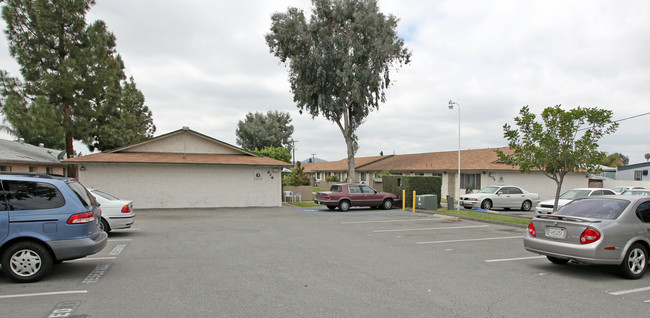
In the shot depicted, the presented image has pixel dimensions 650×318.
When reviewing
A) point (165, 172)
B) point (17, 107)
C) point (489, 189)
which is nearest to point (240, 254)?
point (165, 172)

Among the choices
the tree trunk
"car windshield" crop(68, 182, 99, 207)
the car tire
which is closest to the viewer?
"car windshield" crop(68, 182, 99, 207)

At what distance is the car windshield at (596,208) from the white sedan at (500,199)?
50.1 ft

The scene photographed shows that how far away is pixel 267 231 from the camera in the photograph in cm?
1293

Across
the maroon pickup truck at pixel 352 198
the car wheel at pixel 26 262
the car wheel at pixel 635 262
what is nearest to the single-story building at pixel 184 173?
the maroon pickup truck at pixel 352 198

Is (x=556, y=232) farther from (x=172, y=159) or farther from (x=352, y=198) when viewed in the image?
(x=172, y=159)

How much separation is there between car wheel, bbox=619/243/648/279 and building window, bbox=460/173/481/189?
23.7 m

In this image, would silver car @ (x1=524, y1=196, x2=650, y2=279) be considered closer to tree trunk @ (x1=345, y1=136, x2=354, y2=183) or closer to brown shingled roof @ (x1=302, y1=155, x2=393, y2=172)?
tree trunk @ (x1=345, y1=136, x2=354, y2=183)

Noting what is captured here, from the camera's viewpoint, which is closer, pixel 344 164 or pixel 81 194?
pixel 81 194

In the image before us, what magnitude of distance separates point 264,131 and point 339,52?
2873cm

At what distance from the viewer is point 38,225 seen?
638 centimetres

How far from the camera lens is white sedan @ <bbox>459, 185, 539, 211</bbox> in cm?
2295

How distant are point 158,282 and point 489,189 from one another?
21.6m

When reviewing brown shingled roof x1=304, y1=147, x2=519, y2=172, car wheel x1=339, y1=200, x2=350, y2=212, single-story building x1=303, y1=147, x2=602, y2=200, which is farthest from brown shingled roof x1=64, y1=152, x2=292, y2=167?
brown shingled roof x1=304, y1=147, x2=519, y2=172

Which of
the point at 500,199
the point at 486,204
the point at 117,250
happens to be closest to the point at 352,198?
the point at 486,204
